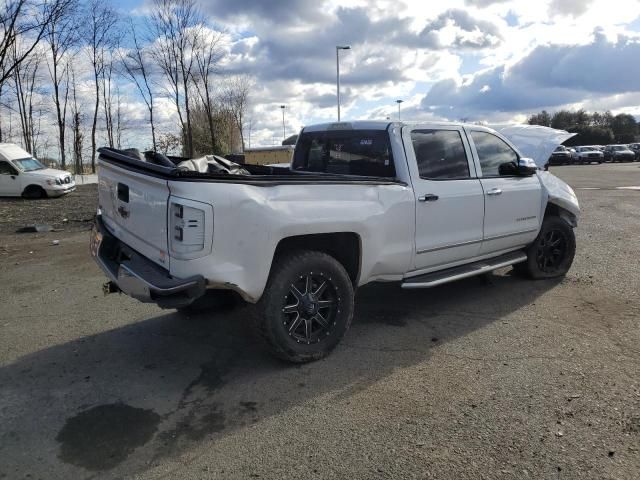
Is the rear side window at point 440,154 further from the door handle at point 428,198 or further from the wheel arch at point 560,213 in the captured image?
the wheel arch at point 560,213

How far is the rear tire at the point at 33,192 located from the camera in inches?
703

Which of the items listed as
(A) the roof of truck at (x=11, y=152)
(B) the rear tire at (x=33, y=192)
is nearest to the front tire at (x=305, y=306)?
(B) the rear tire at (x=33, y=192)

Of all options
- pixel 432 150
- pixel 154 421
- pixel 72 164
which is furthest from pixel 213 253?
pixel 72 164

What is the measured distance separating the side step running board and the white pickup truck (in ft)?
0.06

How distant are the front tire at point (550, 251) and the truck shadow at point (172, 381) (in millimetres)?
837

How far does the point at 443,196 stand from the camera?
470 centimetres

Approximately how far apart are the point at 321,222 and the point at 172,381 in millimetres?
1596

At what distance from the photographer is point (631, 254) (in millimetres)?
7418

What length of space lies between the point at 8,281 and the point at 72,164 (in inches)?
1170

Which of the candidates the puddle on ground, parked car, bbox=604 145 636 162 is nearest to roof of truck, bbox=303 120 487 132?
the puddle on ground

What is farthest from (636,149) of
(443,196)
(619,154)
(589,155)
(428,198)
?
(428,198)

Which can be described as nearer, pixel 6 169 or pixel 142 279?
pixel 142 279

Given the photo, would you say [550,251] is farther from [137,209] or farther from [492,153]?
[137,209]

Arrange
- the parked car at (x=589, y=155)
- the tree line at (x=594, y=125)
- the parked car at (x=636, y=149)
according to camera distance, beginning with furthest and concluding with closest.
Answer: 1. the tree line at (x=594, y=125)
2. the parked car at (x=636, y=149)
3. the parked car at (x=589, y=155)
